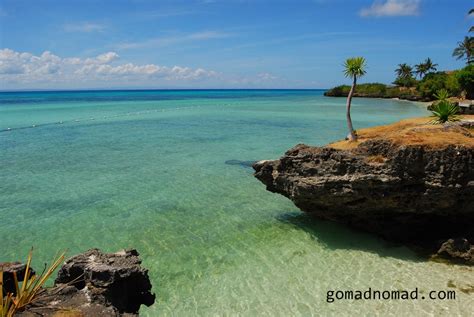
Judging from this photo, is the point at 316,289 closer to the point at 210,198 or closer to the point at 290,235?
the point at 290,235

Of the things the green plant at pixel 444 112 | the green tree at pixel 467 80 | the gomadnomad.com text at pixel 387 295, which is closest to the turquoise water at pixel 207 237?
the gomadnomad.com text at pixel 387 295

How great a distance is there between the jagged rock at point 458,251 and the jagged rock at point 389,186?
2.25 feet

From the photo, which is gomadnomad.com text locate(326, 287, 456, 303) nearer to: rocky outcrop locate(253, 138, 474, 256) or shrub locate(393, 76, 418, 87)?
rocky outcrop locate(253, 138, 474, 256)

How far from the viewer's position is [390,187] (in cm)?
1238

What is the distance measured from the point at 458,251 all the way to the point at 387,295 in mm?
3157

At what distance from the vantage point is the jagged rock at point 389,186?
1190 centimetres

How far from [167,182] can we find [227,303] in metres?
12.3

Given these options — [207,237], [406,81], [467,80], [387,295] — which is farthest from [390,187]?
[406,81]

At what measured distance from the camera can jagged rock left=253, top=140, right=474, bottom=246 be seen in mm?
11898

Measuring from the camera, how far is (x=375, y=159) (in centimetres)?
1263

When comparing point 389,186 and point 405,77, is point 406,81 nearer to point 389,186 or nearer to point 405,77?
→ point 405,77

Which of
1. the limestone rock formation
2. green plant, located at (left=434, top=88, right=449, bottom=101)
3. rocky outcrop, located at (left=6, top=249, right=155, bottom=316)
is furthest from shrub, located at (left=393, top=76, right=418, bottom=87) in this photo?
rocky outcrop, located at (left=6, top=249, right=155, bottom=316)

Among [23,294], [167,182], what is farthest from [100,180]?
[23,294]

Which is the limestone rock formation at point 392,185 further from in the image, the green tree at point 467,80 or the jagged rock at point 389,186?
the green tree at point 467,80
